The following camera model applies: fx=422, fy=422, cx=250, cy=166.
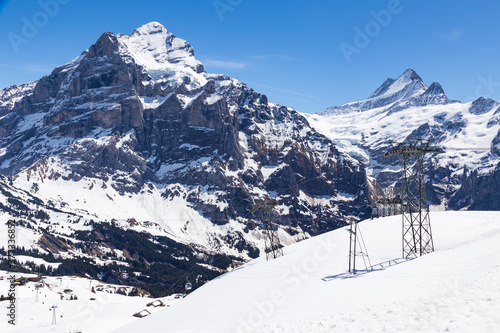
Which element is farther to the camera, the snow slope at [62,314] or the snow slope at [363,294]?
the snow slope at [62,314]

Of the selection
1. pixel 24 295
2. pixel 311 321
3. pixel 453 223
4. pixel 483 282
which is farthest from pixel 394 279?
pixel 24 295

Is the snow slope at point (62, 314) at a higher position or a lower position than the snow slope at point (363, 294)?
lower

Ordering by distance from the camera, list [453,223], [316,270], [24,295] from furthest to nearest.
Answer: [24,295], [453,223], [316,270]

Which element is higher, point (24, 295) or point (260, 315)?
point (260, 315)

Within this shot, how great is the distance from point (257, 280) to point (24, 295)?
3869 inches

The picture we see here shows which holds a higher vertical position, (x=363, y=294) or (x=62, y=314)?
(x=363, y=294)

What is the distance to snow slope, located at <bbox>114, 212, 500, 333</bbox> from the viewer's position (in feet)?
84.0

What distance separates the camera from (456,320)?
23.2m

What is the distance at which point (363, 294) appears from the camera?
124 feet

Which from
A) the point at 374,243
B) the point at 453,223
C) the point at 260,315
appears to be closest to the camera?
the point at 260,315

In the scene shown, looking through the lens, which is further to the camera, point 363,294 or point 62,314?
point 62,314

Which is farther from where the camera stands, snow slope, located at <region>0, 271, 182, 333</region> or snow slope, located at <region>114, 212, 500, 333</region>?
snow slope, located at <region>0, 271, 182, 333</region>

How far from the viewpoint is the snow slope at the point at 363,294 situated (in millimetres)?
25609

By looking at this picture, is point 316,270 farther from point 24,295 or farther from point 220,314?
point 24,295
